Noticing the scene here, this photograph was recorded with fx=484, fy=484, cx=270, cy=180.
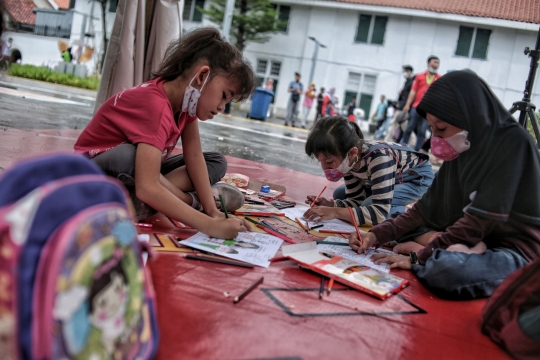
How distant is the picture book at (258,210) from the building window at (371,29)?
17.7 meters

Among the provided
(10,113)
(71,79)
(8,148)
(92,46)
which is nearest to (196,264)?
(8,148)

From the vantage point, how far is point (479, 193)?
1797 mm

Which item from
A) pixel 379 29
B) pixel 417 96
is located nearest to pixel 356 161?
pixel 417 96

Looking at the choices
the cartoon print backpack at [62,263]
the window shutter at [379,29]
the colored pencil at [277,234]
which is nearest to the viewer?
the cartoon print backpack at [62,263]

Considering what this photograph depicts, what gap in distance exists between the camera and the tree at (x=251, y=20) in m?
19.6

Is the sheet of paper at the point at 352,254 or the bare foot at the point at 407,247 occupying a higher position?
the bare foot at the point at 407,247

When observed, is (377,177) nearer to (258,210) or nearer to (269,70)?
(258,210)

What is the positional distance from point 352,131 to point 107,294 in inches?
74.6

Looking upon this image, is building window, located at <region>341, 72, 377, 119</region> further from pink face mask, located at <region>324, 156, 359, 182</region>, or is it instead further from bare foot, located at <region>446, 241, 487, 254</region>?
bare foot, located at <region>446, 241, 487, 254</region>

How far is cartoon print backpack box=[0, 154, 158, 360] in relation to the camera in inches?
28.5

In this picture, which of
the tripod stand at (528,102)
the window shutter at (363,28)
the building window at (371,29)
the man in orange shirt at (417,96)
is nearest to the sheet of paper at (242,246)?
the tripod stand at (528,102)

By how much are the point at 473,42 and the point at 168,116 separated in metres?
18.6

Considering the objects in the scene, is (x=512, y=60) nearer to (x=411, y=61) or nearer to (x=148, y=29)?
(x=411, y=61)

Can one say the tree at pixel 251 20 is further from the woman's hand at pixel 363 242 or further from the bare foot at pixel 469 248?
the bare foot at pixel 469 248
